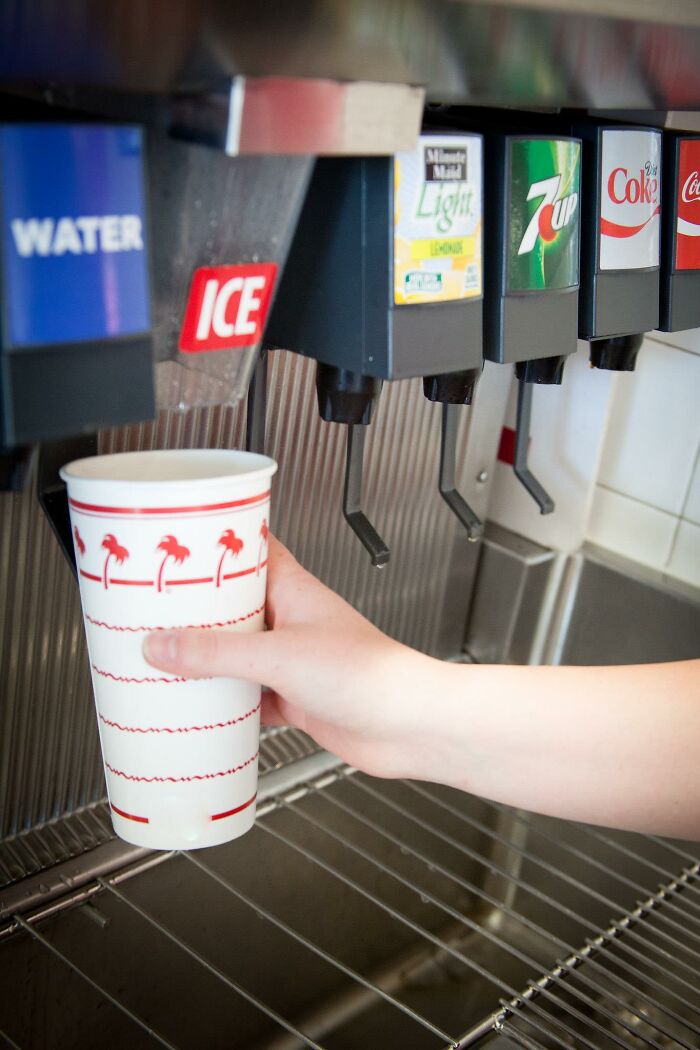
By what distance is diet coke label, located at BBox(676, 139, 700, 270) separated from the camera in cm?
75

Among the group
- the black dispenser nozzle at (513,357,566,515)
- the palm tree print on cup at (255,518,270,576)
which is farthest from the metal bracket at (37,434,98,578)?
the black dispenser nozzle at (513,357,566,515)

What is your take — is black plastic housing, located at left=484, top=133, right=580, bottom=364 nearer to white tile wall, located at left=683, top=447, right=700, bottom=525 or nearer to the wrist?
the wrist

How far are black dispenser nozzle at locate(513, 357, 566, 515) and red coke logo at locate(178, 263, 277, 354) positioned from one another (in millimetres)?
276

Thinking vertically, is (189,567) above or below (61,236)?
below

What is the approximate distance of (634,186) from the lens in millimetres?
718

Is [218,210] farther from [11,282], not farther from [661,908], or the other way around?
[661,908]

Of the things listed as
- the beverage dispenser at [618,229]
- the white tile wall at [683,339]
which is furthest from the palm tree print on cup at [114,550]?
the white tile wall at [683,339]

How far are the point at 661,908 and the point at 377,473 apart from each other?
47 cm

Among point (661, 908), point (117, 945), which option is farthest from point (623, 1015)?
point (117, 945)

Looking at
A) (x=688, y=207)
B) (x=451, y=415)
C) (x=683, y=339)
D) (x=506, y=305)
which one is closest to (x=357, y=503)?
(x=451, y=415)

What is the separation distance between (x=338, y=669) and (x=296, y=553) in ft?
1.06

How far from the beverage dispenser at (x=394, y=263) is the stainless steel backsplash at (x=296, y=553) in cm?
25

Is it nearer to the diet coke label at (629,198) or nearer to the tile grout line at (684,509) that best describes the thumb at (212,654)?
the diet coke label at (629,198)

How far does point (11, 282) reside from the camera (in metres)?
0.41
